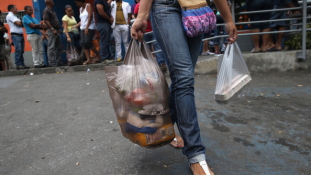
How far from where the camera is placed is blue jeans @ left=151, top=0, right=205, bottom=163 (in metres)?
1.98

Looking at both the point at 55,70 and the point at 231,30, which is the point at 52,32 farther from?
the point at 231,30

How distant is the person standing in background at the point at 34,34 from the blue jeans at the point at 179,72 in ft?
22.9

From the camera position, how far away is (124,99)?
197 centimetres

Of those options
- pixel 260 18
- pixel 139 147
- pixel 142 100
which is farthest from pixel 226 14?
pixel 260 18

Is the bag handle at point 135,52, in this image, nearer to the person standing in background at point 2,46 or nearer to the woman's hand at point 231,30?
the woman's hand at point 231,30

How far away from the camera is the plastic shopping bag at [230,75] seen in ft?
7.30

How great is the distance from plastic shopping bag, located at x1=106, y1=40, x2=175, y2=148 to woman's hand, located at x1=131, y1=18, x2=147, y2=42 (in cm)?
13

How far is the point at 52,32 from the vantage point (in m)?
7.96

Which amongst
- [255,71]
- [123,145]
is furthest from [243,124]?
[255,71]

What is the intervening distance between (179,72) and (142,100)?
1.09ft

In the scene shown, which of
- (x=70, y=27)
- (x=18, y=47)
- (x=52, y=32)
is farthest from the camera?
(x=70, y=27)

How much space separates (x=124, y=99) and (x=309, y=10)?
589 centimetres

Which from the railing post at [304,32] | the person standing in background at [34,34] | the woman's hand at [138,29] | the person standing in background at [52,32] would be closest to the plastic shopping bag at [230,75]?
the woman's hand at [138,29]

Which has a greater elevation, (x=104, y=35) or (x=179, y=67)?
(x=104, y=35)
